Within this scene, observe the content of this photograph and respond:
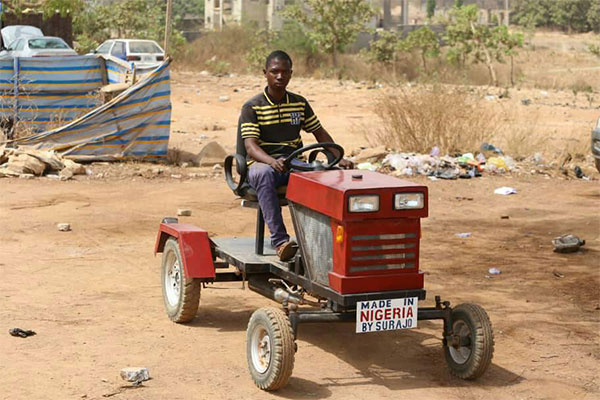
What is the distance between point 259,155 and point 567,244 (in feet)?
14.4

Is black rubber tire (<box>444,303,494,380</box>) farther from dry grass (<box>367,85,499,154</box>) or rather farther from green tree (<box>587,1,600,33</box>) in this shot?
green tree (<box>587,1,600,33</box>)

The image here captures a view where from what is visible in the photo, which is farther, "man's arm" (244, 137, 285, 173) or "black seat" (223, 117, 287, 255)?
"black seat" (223, 117, 287, 255)

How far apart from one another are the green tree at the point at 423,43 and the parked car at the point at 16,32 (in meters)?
14.4

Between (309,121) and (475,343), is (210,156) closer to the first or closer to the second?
(309,121)

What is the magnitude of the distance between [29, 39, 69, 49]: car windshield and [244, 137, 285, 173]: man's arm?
23.0 meters


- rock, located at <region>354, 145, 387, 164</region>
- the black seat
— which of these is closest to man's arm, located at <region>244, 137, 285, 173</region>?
the black seat

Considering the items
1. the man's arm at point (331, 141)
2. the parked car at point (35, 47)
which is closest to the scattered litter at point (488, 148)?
the man's arm at point (331, 141)

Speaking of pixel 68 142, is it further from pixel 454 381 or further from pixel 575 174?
pixel 454 381

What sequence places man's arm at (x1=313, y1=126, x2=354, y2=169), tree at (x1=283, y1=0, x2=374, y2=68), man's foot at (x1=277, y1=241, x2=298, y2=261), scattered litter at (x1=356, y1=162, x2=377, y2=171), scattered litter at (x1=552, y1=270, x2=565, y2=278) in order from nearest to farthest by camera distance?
man's foot at (x1=277, y1=241, x2=298, y2=261), man's arm at (x1=313, y1=126, x2=354, y2=169), scattered litter at (x1=552, y1=270, x2=565, y2=278), scattered litter at (x1=356, y1=162, x2=377, y2=171), tree at (x1=283, y1=0, x2=374, y2=68)

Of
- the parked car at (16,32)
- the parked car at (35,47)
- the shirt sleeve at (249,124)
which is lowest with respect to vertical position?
the shirt sleeve at (249,124)

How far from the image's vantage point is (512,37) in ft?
113

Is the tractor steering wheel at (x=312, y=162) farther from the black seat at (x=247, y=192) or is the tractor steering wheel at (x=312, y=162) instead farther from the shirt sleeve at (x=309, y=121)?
the shirt sleeve at (x=309, y=121)

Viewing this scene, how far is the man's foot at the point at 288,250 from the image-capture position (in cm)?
602

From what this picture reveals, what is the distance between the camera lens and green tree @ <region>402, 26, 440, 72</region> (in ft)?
127
